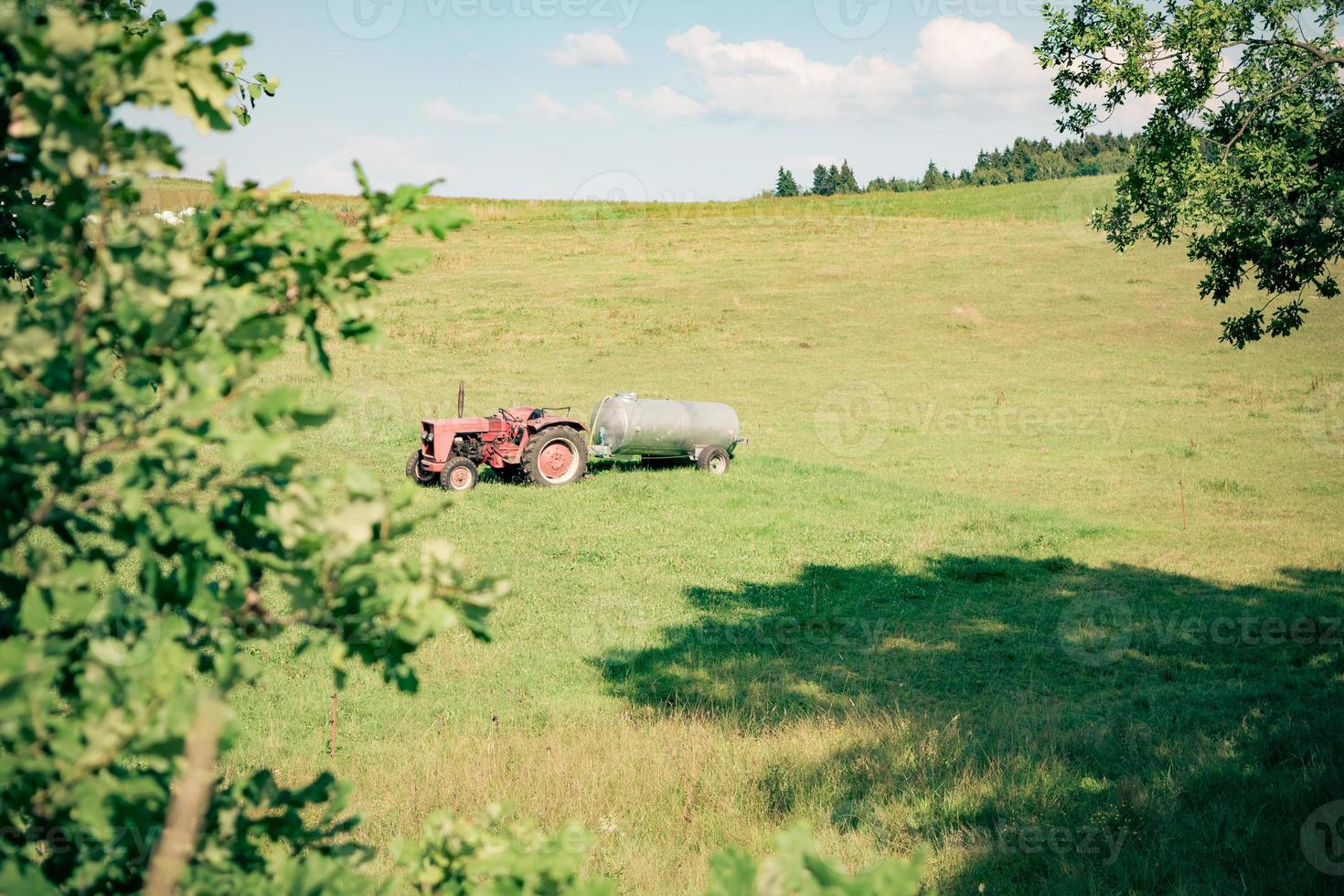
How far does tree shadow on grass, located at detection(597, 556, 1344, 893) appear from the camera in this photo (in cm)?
611

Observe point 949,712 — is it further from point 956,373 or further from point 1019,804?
point 956,373

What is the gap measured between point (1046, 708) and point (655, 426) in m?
12.9

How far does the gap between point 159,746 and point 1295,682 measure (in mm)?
11375

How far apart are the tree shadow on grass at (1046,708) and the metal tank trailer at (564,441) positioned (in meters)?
7.21

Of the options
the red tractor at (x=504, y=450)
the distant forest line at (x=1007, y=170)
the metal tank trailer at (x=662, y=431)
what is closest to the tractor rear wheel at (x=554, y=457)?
the red tractor at (x=504, y=450)

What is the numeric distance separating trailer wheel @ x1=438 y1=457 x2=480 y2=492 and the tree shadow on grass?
7602 millimetres

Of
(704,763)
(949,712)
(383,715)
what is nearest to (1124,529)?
(949,712)

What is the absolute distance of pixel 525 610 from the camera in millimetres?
12562

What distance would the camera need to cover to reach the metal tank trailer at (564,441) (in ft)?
63.9

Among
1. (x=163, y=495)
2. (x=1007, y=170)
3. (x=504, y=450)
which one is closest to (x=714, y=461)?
(x=504, y=450)

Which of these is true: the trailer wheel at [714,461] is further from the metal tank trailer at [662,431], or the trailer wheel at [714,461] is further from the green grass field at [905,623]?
the green grass field at [905,623]

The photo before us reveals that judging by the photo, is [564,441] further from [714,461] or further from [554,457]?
[714,461]

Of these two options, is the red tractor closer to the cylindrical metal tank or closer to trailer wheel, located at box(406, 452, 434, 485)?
trailer wheel, located at box(406, 452, 434, 485)

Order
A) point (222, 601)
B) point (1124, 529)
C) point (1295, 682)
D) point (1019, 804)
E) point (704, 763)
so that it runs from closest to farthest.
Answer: point (222, 601)
point (1019, 804)
point (704, 763)
point (1295, 682)
point (1124, 529)
